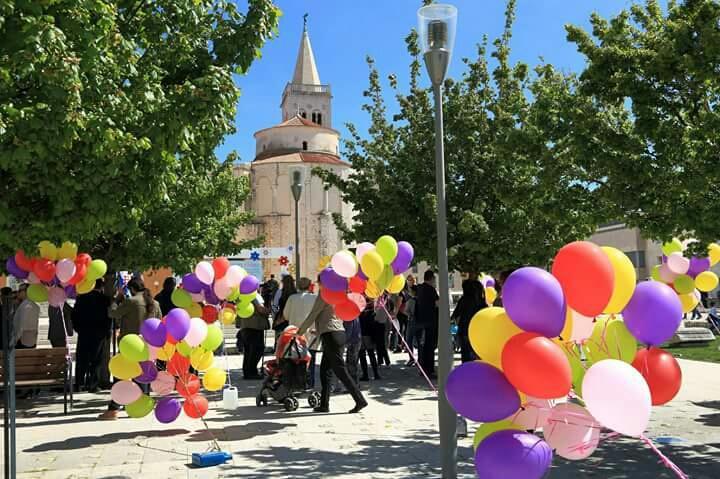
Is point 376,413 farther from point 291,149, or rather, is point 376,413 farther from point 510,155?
point 291,149

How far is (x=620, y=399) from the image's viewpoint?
310cm

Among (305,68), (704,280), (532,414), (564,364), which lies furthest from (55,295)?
(305,68)

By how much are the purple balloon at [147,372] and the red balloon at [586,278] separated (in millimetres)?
4967

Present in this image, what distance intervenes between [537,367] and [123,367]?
16.2ft

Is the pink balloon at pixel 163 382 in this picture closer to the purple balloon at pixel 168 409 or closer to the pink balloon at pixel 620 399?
the purple balloon at pixel 168 409

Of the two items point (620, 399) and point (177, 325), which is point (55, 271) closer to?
point (177, 325)

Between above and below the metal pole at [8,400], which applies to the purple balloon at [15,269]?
above

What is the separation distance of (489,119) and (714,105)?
242 inches

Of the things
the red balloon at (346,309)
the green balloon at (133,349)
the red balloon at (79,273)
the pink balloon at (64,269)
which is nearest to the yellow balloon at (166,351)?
the green balloon at (133,349)

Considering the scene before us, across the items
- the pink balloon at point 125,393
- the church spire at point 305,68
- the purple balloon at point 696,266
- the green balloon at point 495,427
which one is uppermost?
the church spire at point 305,68

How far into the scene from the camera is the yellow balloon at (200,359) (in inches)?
283

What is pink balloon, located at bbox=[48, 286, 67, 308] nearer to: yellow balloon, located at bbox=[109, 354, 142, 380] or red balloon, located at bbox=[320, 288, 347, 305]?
yellow balloon, located at bbox=[109, 354, 142, 380]

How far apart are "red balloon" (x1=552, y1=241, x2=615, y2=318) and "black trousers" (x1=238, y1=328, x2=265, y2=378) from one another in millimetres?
9382

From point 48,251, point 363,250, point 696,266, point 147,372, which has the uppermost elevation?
point 48,251
